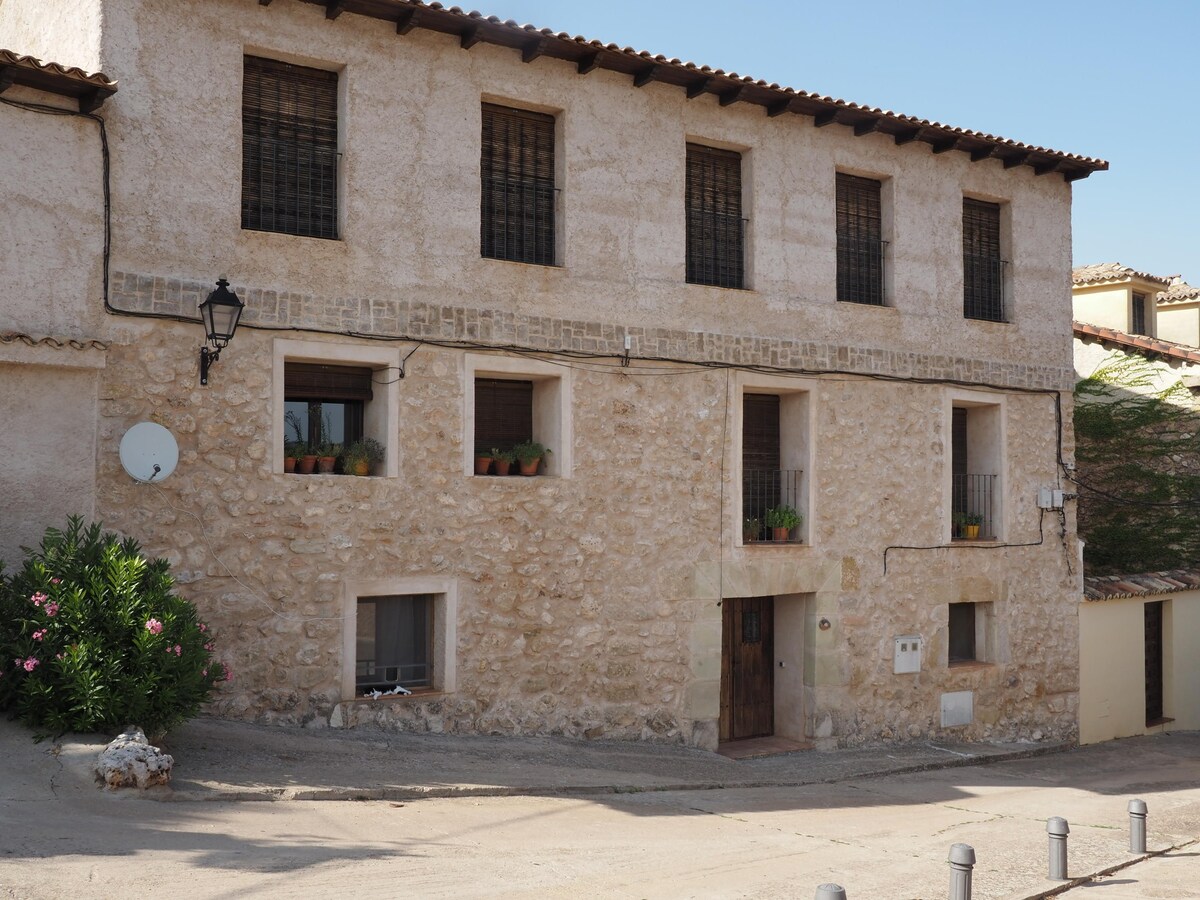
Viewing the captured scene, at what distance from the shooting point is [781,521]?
12.9m

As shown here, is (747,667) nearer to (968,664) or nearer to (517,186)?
(968,664)

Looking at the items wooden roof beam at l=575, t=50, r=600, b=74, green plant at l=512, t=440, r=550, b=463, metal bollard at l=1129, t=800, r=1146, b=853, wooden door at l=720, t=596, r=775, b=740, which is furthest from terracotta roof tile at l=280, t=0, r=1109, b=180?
metal bollard at l=1129, t=800, r=1146, b=853

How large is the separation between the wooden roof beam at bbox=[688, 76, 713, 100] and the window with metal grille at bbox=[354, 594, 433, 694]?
5.87m

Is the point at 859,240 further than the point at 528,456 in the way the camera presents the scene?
Yes

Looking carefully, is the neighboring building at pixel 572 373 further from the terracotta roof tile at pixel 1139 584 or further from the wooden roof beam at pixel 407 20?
the terracotta roof tile at pixel 1139 584

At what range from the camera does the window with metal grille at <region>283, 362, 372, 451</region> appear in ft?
33.9

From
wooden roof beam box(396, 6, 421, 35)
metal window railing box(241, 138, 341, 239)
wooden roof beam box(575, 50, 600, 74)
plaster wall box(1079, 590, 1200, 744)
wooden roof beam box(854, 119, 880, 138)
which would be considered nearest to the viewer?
metal window railing box(241, 138, 341, 239)

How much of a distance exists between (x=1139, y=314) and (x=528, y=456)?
1503cm

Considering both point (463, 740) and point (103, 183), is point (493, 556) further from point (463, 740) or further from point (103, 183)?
point (103, 183)

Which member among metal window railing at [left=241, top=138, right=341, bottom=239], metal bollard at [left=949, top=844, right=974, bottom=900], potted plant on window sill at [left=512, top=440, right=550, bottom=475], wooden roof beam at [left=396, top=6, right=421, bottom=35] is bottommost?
metal bollard at [left=949, top=844, right=974, bottom=900]

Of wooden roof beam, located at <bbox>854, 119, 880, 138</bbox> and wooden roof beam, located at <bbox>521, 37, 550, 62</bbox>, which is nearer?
wooden roof beam, located at <bbox>521, 37, 550, 62</bbox>

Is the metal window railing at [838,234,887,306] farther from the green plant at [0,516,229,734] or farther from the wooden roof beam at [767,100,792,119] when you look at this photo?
the green plant at [0,516,229,734]

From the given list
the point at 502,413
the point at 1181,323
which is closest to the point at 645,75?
the point at 502,413

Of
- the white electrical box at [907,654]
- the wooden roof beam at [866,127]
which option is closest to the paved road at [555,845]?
the white electrical box at [907,654]
